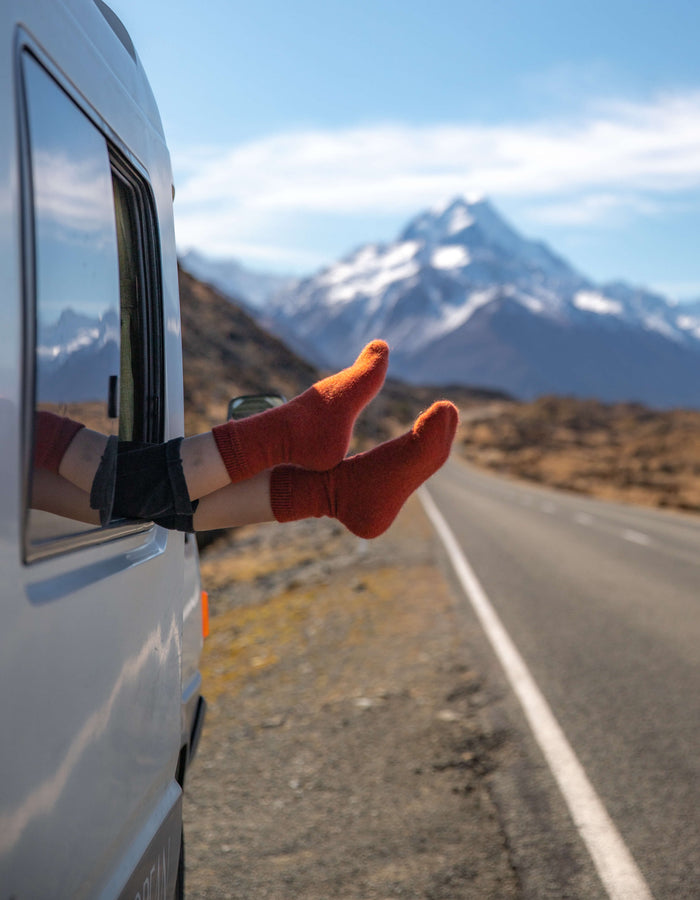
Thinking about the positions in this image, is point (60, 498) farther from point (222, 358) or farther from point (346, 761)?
point (222, 358)

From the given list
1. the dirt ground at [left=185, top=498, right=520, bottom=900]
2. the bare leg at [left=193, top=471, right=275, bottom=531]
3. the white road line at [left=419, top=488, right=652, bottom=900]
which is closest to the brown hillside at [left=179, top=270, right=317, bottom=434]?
the dirt ground at [left=185, top=498, right=520, bottom=900]

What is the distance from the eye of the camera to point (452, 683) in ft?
19.2

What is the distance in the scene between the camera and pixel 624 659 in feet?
20.8

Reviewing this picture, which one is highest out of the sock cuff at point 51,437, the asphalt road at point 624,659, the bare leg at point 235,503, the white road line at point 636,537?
the sock cuff at point 51,437

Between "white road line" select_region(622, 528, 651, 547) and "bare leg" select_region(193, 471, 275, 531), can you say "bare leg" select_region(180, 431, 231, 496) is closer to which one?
"bare leg" select_region(193, 471, 275, 531)

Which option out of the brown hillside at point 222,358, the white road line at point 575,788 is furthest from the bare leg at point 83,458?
the brown hillside at point 222,358

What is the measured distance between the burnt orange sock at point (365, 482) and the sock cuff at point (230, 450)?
0.13 meters

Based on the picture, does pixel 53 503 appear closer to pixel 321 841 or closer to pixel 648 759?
pixel 321 841

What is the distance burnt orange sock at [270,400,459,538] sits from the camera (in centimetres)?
205

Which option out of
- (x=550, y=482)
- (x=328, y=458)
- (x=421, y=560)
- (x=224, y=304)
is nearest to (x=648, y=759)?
(x=328, y=458)

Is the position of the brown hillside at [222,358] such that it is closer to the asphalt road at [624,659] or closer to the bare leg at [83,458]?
the asphalt road at [624,659]

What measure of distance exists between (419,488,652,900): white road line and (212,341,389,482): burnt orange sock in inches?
A: 80.7

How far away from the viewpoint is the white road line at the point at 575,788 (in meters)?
3.20

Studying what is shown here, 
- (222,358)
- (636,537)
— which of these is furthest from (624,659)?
(222,358)
